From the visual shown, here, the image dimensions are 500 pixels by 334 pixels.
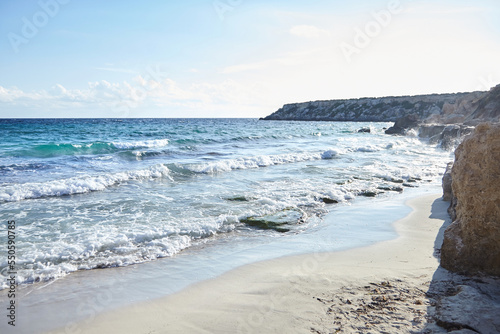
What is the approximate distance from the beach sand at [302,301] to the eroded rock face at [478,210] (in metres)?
0.36

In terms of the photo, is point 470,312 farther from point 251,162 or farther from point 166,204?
point 251,162

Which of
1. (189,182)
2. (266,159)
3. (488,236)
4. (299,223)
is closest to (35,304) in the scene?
(299,223)

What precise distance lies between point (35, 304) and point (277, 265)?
2.76m

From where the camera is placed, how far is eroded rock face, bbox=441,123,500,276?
3.68 m

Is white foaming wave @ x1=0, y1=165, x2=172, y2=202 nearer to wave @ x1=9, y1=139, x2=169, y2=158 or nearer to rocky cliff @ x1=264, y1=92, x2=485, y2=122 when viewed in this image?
wave @ x1=9, y1=139, x2=169, y2=158

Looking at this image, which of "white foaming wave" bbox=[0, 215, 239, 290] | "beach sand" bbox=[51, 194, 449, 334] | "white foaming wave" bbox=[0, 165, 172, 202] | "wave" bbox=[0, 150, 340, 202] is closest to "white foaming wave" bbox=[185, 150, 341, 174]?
"wave" bbox=[0, 150, 340, 202]

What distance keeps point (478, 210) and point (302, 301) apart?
2.25 metres

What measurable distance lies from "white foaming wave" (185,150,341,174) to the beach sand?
30.6ft

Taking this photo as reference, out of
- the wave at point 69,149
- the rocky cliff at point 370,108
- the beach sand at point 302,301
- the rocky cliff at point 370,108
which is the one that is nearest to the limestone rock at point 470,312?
the beach sand at point 302,301

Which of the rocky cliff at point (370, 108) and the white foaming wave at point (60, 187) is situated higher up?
the rocky cliff at point (370, 108)

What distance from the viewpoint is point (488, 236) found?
147 inches

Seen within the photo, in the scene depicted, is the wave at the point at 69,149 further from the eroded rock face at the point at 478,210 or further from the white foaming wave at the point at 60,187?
the eroded rock face at the point at 478,210

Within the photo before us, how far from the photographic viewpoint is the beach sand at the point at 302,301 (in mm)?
2938

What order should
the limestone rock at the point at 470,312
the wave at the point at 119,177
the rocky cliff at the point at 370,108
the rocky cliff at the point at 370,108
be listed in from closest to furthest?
the limestone rock at the point at 470,312, the wave at the point at 119,177, the rocky cliff at the point at 370,108, the rocky cliff at the point at 370,108
